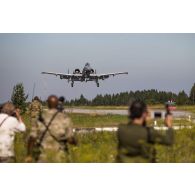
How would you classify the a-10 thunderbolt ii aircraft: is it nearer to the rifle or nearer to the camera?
the camera

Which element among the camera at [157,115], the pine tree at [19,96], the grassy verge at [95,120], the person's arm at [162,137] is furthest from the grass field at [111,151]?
the grassy verge at [95,120]

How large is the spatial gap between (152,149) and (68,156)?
1.51 m

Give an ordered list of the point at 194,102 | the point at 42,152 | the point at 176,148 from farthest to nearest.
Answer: the point at 194,102
the point at 176,148
the point at 42,152

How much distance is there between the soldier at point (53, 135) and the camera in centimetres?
714

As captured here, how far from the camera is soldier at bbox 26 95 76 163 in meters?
7.14

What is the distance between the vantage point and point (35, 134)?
7.27 meters

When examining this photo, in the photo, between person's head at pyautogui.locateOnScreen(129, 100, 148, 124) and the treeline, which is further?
the treeline

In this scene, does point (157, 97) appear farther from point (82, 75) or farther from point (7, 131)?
point (7, 131)

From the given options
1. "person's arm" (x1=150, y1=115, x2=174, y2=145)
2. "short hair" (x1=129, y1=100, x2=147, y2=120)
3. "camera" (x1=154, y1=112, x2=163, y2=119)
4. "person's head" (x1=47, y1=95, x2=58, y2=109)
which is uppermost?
"person's head" (x1=47, y1=95, x2=58, y2=109)

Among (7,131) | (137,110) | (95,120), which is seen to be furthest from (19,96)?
(95,120)

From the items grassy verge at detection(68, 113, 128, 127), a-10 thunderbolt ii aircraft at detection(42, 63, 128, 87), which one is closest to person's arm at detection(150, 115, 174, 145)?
a-10 thunderbolt ii aircraft at detection(42, 63, 128, 87)
